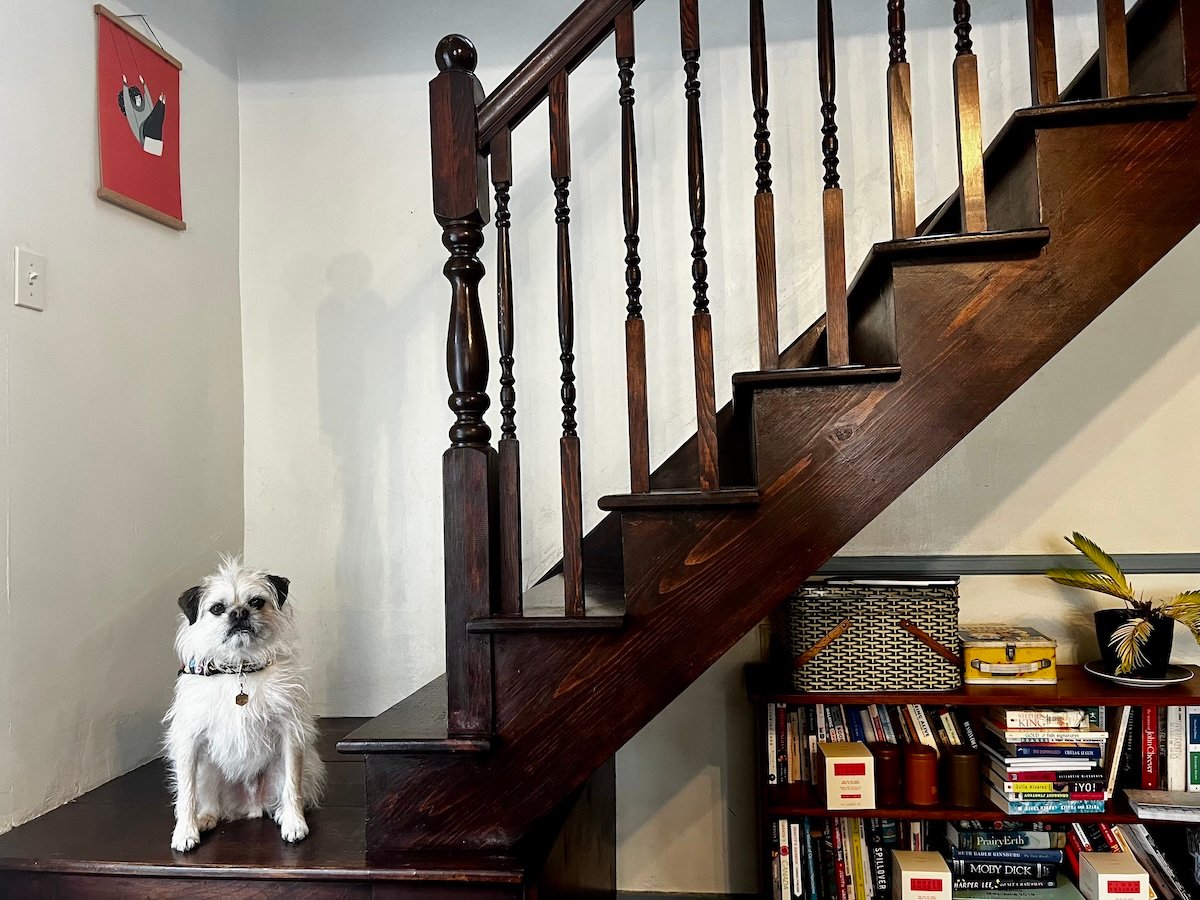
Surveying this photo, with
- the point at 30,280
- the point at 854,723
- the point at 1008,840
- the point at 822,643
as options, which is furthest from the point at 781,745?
the point at 30,280

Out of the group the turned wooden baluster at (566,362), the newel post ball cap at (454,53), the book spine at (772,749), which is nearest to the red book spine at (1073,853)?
the book spine at (772,749)

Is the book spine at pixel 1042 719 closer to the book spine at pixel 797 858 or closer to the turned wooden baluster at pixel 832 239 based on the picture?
the book spine at pixel 797 858

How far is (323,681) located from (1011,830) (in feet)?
6.35

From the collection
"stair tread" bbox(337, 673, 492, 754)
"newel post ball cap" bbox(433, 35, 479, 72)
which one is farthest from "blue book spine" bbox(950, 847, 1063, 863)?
"newel post ball cap" bbox(433, 35, 479, 72)

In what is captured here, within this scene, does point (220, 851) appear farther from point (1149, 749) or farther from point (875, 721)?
point (1149, 749)

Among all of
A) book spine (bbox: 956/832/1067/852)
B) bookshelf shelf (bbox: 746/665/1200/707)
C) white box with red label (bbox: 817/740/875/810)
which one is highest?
bookshelf shelf (bbox: 746/665/1200/707)

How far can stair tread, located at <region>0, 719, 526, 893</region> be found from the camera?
4.80ft

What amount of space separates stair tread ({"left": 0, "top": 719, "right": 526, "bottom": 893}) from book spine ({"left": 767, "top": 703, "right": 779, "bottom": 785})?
95cm

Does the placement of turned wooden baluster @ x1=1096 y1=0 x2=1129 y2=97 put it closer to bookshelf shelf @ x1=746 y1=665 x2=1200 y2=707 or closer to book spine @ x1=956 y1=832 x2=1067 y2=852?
bookshelf shelf @ x1=746 y1=665 x2=1200 y2=707

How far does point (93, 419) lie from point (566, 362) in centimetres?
124

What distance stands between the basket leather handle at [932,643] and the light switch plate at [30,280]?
2129mm

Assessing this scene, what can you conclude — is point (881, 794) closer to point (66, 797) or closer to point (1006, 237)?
point (1006, 237)

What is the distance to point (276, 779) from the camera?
5.72 ft

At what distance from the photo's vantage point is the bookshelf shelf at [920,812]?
207 cm
